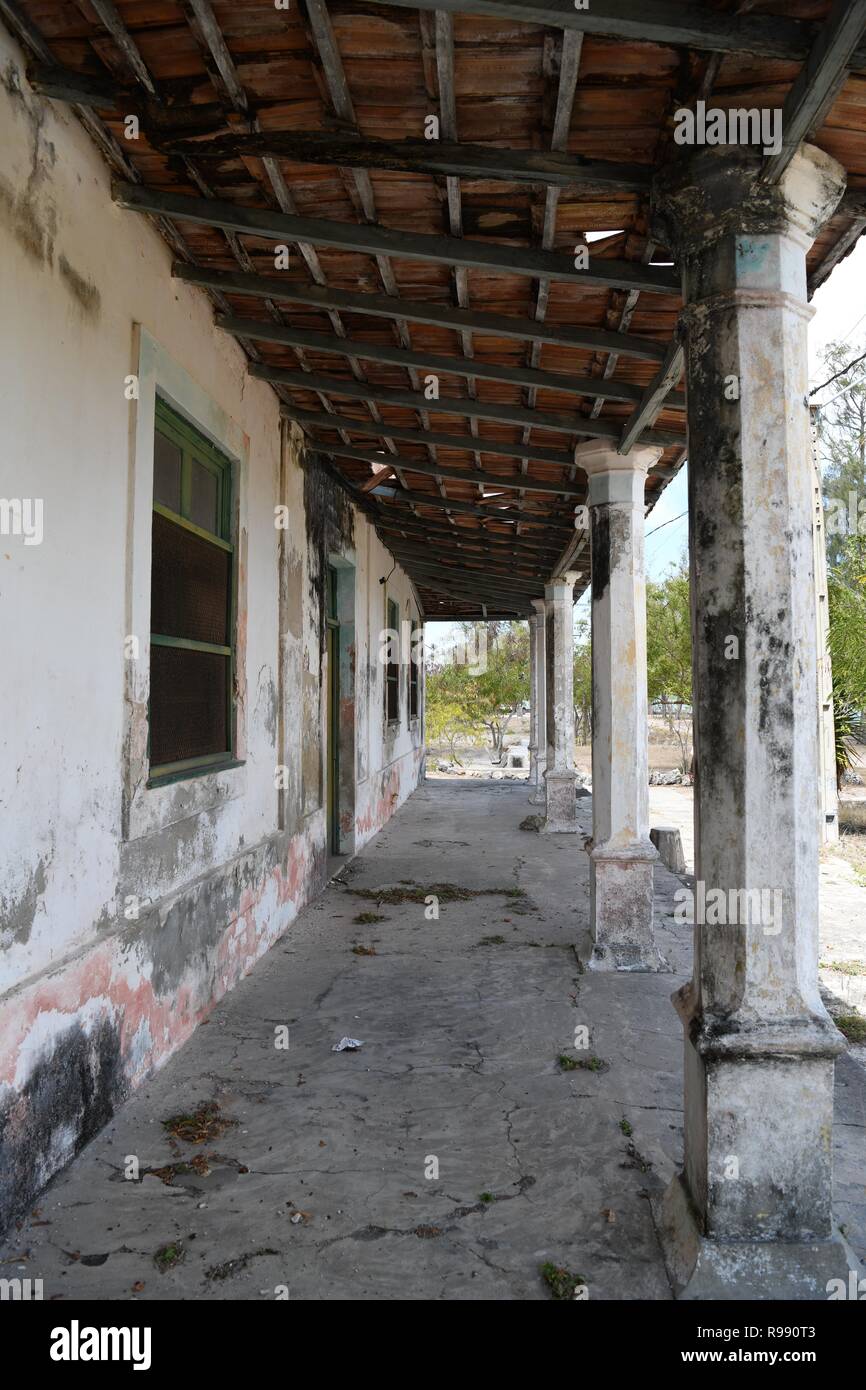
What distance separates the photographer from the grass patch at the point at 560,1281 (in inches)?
91.1

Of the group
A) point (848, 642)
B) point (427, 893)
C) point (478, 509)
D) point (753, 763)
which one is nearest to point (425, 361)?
point (753, 763)

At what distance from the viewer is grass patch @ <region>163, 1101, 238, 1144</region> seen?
3.15 meters

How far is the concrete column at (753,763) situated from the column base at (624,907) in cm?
272

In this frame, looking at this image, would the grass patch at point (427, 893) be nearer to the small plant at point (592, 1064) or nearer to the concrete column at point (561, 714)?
the small plant at point (592, 1064)

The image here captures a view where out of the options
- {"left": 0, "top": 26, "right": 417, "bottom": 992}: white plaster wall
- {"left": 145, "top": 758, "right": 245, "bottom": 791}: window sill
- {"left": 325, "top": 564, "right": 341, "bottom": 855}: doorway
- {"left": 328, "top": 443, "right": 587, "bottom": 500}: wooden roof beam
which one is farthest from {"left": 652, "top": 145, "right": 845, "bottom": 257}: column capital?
{"left": 325, "top": 564, "right": 341, "bottom": 855}: doorway

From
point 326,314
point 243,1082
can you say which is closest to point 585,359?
point 326,314

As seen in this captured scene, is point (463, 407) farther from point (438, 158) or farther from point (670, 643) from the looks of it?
point (670, 643)

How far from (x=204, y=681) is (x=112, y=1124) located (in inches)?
83.1

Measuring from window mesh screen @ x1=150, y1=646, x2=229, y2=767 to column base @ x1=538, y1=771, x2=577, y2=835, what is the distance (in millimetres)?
6476

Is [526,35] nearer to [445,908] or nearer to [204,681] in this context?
[204,681]

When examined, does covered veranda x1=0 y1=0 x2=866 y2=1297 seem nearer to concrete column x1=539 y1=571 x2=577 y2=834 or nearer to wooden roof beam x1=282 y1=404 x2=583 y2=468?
wooden roof beam x1=282 y1=404 x2=583 y2=468

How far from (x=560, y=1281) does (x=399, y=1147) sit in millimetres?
887

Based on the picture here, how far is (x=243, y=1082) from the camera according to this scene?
364cm

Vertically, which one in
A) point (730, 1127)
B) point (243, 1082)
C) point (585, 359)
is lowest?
point (243, 1082)
